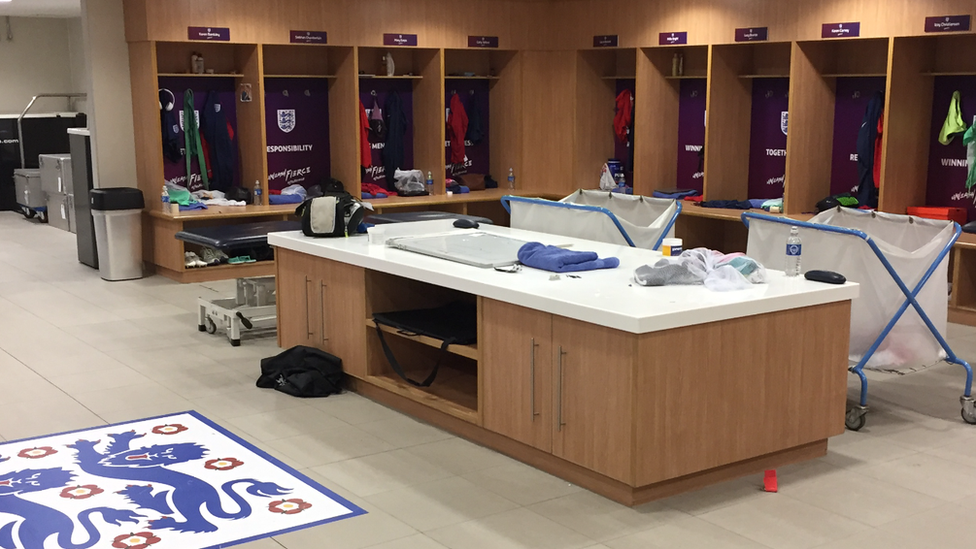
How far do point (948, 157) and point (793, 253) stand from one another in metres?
4.35

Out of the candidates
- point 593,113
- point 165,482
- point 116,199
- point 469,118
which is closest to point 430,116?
point 469,118

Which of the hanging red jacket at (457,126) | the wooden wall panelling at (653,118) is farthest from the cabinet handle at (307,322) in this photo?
the hanging red jacket at (457,126)

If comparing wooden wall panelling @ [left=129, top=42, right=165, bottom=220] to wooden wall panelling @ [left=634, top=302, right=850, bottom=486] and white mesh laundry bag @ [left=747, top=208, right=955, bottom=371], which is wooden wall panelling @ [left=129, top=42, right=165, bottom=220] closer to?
white mesh laundry bag @ [left=747, top=208, right=955, bottom=371]

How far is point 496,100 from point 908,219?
21.5ft

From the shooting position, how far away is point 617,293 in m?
4.22

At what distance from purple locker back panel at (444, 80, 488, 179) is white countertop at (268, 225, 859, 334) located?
621 centimetres

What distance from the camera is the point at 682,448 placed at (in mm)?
3996

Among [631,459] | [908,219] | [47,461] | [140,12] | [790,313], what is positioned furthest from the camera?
[140,12]

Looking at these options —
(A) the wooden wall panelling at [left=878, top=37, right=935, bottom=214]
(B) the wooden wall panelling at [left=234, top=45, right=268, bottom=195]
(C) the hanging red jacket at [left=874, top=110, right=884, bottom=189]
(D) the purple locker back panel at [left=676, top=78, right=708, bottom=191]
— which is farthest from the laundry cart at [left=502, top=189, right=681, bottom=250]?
(D) the purple locker back panel at [left=676, top=78, right=708, bottom=191]

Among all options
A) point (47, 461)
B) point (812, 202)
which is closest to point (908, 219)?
point (812, 202)

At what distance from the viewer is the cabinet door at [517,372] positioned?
4230mm

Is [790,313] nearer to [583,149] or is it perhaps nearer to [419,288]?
[419,288]

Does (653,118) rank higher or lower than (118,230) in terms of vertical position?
higher

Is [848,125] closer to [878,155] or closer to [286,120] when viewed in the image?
[878,155]
